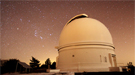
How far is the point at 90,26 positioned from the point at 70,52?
17.1ft

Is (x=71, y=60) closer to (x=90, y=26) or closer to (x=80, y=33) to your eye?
(x=80, y=33)

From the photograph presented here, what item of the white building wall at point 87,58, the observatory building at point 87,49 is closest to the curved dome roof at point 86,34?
the observatory building at point 87,49

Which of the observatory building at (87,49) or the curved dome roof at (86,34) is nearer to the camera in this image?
the observatory building at (87,49)

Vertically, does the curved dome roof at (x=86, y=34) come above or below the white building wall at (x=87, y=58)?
above

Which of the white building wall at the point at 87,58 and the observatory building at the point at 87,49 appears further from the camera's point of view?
the observatory building at the point at 87,49

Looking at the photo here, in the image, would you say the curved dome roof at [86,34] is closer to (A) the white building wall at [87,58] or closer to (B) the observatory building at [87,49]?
(B) the observatory building at [87,49]

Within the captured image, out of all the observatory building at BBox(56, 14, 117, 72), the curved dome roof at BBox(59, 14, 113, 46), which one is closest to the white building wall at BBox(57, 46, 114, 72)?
the observatory building at BBox(56, 14, 117, 72)

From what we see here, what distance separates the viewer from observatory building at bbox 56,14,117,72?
13000mm

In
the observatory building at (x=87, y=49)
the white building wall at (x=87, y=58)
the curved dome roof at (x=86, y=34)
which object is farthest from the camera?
the curved dome roof at (x=86, y=34)

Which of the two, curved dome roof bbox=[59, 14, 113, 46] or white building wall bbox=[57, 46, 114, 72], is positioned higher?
curved dome roof bbox=[59, 14, 113, 46]

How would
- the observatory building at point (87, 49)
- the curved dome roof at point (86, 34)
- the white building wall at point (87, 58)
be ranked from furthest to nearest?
the curved dome roof at point (86, 34) → the observatory building at point (87, 49) → the white building wall at point (87, 58)

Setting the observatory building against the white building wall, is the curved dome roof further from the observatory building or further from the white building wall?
the white building wall

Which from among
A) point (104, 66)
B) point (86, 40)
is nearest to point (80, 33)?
point (86, 40)

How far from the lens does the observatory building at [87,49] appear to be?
1300 cm
